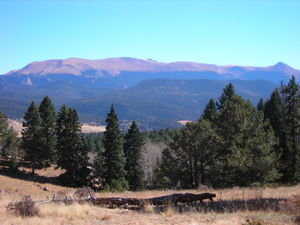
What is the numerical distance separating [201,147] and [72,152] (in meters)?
22.7

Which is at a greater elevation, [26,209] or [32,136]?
[32,136]

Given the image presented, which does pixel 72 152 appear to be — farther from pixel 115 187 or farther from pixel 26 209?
pixel 26 209

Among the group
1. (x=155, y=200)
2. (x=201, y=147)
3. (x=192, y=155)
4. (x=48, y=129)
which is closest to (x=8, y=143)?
(x=48, y=129)

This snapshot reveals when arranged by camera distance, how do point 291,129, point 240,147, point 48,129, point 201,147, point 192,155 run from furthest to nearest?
point 48,129
point 192,155
point 201,147
point 291,129
point 240,147

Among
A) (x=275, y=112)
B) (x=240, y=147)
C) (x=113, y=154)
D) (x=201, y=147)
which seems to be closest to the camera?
(x=240, y=147)

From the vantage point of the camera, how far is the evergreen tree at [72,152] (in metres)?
52.3

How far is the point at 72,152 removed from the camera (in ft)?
172

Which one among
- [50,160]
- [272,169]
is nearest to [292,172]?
[272,169]

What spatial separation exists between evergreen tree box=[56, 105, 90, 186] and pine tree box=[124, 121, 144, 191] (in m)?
6.59

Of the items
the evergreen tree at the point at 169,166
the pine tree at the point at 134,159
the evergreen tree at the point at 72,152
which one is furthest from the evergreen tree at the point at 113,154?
the evergreen tree at the point at 169,166

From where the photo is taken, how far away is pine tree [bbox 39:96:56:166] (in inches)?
2153

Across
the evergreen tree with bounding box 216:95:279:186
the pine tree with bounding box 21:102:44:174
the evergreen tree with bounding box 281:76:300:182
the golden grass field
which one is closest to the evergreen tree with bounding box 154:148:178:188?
the evergreen tree with bounding box 216:95:279:186

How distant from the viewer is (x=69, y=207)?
11.0 metres

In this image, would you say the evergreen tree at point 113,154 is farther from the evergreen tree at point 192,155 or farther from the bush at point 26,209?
the bush at point 26,209
